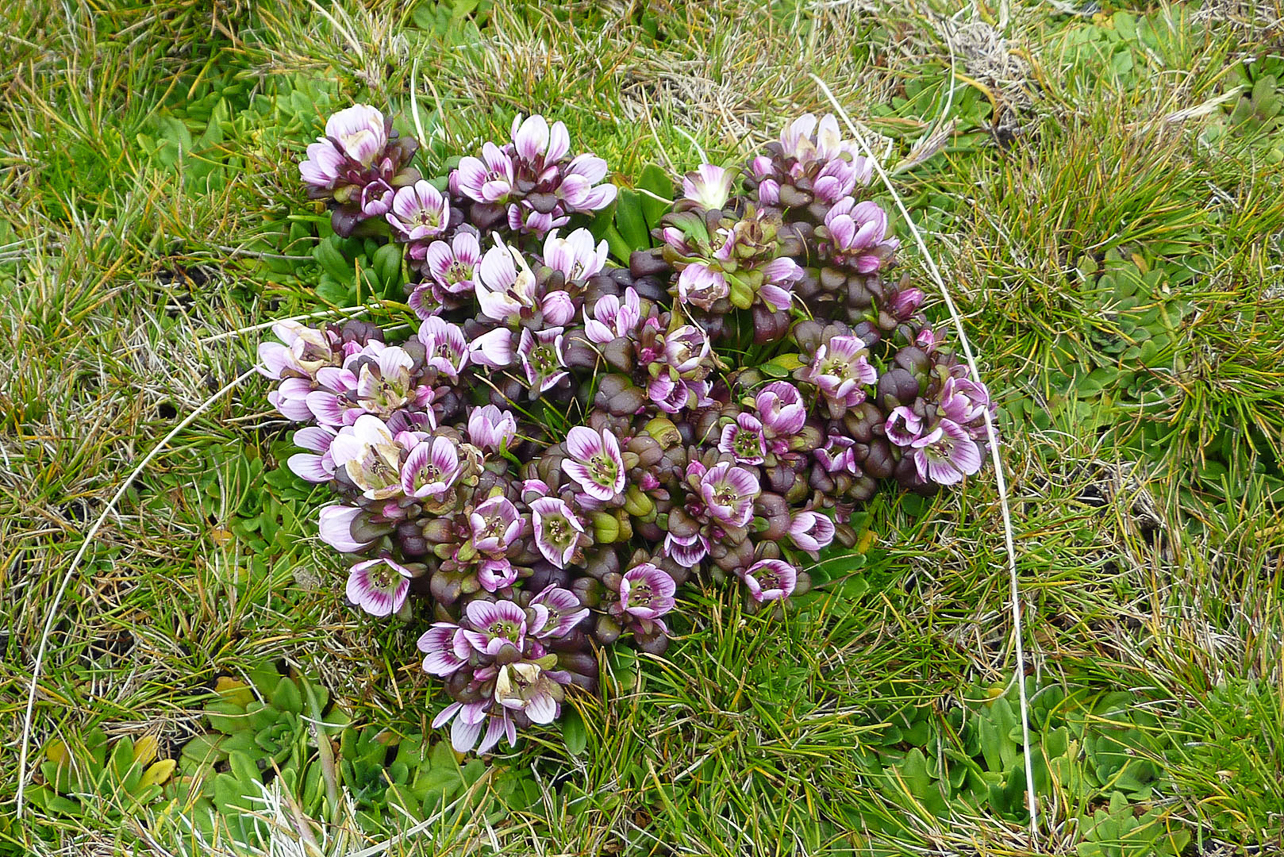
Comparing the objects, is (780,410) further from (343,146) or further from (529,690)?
(343,146)

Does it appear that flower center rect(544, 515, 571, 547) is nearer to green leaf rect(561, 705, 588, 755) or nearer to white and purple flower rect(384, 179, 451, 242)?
green leaf rect(561, 705, 588, 755)

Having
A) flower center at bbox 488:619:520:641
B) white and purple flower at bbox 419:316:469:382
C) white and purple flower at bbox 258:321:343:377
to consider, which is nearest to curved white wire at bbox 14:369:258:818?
white and purple flower at bbox 258:321:343:377

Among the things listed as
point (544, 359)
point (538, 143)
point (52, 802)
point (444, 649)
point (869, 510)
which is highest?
point (538, 143)

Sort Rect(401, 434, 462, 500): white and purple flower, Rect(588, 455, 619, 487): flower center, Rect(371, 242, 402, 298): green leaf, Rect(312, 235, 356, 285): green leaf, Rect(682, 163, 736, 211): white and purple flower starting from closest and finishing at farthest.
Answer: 1. Rect(401, 434, 462, 500): white and purple flower
2. Rect(588, 455, 619, 487): flower center
3. Rect(682, 163, 736, 211): white and purple flower
4. Rect(371, 242, 402, 298): green leaf
5. Rect(312, 235, 356, 285): green leaf

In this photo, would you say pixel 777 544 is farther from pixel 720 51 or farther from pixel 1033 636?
pixel 720 51

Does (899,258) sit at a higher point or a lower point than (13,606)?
higher

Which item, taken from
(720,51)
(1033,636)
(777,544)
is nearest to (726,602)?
(777,544)

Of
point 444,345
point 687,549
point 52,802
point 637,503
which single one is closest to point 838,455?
point 687,549
